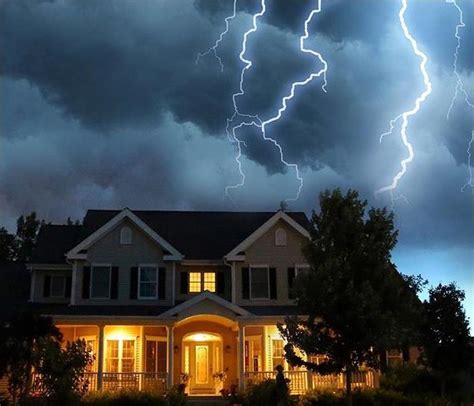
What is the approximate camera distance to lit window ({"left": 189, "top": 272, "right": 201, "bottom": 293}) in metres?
25.6

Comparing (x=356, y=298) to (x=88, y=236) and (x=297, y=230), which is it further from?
(x=88, y=236)

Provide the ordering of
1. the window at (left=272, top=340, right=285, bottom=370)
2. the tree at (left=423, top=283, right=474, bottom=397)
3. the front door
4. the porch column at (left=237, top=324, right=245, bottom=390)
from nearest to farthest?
the tree at (left=423, top=283, right=474, bottom=397), the porch column at (left=237, top=324, right=245, bottom=390), the window at (left=272, top=340, right=285, bottom=370), the front door

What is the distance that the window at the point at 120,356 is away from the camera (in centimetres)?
2341

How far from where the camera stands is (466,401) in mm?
19953

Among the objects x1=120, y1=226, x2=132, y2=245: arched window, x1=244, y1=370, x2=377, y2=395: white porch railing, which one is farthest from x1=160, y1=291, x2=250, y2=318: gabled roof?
x1=120, y1=226, x2=132, y2=245: arched window

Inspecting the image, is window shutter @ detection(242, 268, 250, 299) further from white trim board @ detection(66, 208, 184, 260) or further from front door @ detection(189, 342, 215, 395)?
white trim board @ detection(66, 208, 184, 260)

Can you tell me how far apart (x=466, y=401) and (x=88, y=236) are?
15.2m

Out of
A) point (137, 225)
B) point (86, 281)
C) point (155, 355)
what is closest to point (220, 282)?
point (155, 355)

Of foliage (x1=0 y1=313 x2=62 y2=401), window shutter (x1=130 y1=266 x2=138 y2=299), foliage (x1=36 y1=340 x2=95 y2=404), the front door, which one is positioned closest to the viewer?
foliage (x1=36 y1=340 x2=95 y2=404)

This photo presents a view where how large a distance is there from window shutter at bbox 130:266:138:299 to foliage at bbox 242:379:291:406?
6.25 m

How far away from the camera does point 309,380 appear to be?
21781mm

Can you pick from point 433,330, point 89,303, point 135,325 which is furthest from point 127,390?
point 433,330

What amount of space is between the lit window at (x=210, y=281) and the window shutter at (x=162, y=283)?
1832 millimetres

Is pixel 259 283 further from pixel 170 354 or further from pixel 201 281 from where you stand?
pixel 170 354
